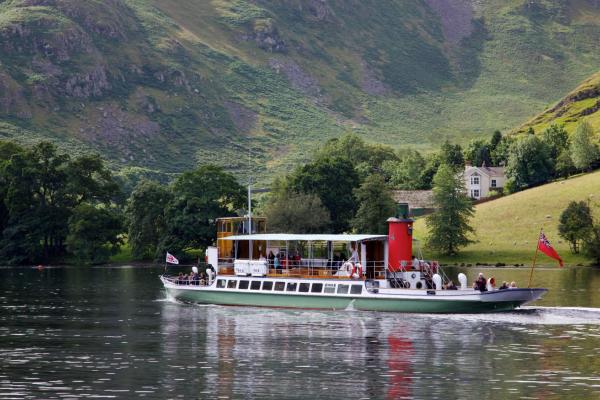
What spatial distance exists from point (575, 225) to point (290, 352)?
101533 millimetres

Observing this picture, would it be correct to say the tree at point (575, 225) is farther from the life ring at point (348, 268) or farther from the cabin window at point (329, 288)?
the cabin window at point (329, 288)

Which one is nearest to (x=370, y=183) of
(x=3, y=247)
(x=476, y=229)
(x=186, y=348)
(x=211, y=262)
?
(x=476, y=229)

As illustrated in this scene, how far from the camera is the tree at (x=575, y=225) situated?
16438 cm

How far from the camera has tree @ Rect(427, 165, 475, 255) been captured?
174125mm

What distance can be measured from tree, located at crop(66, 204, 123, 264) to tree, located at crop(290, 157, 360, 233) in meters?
30.1

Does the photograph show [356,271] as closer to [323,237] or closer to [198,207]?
[323,237]

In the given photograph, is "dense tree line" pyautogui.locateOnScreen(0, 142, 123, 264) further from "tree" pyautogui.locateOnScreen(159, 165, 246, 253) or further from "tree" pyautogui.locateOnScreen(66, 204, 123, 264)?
"tree" pyautogui.locateOnScreen(159, 165, 246, 253)

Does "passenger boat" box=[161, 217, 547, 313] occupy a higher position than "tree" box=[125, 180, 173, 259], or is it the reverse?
"tree" box=[125, 180, 173, 259]

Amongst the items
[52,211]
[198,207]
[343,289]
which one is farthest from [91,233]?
[343,289]

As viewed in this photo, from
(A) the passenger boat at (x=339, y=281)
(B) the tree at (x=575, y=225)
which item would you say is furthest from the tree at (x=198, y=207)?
(A) the passenger boat at (x=339, y=281)

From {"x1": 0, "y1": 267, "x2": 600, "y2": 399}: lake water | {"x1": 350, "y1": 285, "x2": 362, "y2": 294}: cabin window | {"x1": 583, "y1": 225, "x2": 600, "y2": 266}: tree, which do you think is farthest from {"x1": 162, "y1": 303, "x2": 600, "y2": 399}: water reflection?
{"x1": 583, "y1": 225, "x2": 600, "y2": 266}: tree

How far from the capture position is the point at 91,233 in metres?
178

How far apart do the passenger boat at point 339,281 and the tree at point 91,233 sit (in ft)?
233

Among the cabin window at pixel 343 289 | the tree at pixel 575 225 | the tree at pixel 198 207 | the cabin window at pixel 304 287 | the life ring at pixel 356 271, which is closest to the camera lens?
the cabin window at pixel 343 289
